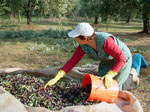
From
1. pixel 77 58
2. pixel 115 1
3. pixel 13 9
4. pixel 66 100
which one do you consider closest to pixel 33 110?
pixel 66 100

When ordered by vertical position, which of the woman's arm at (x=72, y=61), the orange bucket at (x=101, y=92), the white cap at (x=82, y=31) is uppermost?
the white cap at (x=82, y=31)

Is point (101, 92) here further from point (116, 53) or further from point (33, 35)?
point (33, 35)

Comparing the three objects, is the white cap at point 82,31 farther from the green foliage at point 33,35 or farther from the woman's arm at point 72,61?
the green foliage at point 33,35

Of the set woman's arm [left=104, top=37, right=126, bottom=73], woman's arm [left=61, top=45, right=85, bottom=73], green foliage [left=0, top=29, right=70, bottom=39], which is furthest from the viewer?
green foliage [left=0, top=29, right=70, bottom=39]

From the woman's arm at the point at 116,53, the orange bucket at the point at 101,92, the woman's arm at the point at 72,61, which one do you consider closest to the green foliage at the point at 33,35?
the woman's arm at the point at 72,61

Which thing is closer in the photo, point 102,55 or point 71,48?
point 102,55

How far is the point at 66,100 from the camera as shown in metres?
2.69

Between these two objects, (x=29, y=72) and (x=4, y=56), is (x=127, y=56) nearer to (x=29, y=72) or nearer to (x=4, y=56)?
(x=29, y=72)

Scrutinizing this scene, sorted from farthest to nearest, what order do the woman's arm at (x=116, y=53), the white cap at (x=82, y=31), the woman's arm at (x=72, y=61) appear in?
the woman's arm at (x=72, y=61) < the woman's arm at (x=116, y=53) < the white cap at (x=82, y=31)

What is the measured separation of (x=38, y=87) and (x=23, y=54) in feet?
12.1

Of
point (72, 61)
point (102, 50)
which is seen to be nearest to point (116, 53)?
point (102, 50)

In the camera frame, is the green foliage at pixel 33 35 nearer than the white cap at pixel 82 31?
No

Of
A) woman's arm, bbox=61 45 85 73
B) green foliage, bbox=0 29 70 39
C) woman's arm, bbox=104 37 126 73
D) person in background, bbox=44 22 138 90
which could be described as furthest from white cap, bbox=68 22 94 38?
green foliage, bbox=0 29 70 39

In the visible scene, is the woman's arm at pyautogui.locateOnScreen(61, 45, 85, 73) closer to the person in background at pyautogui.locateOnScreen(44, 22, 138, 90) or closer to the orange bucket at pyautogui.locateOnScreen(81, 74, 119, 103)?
the person in background at pyautogui.locateOnScreen(44, 22, 138, 90)
